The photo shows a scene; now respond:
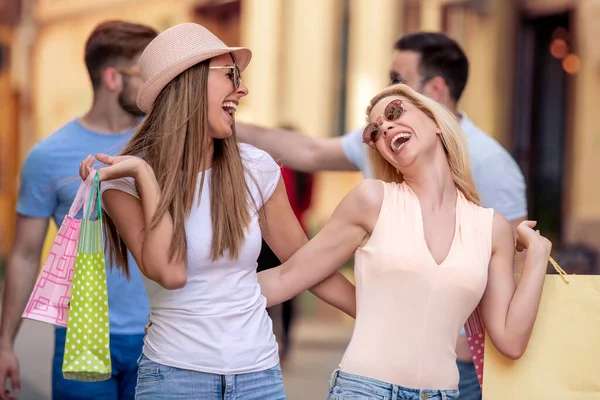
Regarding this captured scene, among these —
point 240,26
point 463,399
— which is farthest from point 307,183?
point 463,399

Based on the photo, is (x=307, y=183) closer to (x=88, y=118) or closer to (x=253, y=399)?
(x=88, y=118)

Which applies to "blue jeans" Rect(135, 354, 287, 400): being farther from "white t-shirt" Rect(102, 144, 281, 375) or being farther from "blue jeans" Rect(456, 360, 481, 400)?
"blue jeans" Rect(456, 360, 481, 400)

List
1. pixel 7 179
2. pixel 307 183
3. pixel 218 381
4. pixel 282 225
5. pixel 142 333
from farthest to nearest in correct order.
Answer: pixel 7 179 < pixel 307 183 < pixel 142 333 < pixel 282 225 < pixel 218 381

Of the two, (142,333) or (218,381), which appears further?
(142,333)

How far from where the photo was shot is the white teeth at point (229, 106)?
3.12m

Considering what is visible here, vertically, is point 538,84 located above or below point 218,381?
above

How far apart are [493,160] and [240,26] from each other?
7299 millimetres

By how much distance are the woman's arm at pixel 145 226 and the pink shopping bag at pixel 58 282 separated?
158mm

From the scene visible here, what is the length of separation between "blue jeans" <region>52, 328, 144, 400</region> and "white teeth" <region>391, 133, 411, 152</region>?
4.97 feet

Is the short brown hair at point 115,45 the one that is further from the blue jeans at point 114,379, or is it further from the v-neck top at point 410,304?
the v-neck top at point 410,304

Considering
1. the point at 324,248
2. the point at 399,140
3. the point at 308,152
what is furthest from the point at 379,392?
the point at 308,152

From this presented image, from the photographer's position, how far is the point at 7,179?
12586mm

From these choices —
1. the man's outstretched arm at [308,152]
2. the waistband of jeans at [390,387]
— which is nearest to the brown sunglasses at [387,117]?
the waistband of jeans at [390,387]

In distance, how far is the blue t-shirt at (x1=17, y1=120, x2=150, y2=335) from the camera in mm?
4137
